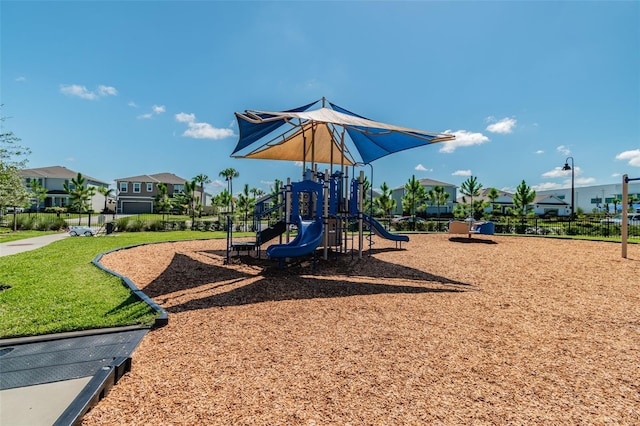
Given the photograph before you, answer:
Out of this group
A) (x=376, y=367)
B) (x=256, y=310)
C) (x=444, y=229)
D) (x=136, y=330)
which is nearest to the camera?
(x=376, y=367)

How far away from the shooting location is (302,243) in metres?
7.41

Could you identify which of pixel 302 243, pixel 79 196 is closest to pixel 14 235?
pixel 302 243

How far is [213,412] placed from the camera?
94.6 inches

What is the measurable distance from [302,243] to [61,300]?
14.2ft

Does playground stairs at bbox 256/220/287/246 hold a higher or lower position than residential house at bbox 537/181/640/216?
lower

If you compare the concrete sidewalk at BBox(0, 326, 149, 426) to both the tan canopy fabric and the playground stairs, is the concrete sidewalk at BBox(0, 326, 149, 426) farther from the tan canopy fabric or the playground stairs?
the tan canopy fabric

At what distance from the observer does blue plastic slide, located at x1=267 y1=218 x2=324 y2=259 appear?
6855 millimetres

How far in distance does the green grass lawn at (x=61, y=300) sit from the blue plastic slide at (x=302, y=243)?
107 inches

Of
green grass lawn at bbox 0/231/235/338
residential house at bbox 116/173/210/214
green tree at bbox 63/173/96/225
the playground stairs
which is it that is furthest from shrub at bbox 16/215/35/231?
residential house at bbox 116/173/210/214

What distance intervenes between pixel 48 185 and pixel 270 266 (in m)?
55.1

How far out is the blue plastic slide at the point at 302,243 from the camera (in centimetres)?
686

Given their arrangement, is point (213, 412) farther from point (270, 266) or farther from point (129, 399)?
point (270, 266)

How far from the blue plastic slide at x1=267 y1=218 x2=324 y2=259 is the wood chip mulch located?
0.57 meters

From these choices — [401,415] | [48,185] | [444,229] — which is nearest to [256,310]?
[401,415]
